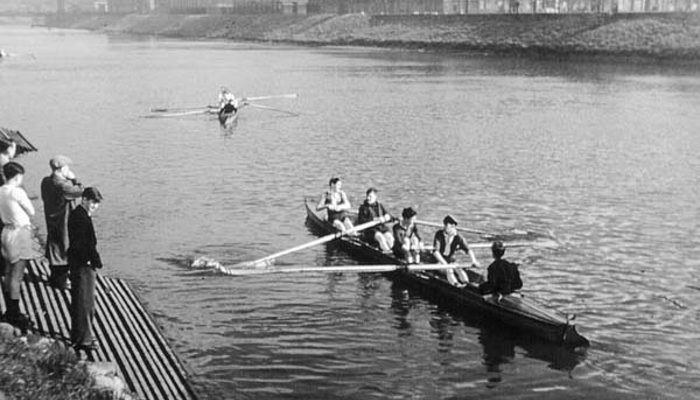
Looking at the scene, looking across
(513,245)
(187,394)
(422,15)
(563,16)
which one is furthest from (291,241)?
(422,15)

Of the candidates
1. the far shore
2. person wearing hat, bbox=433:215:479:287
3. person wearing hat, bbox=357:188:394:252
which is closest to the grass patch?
person wearing hat, bbox=433:215:479:287

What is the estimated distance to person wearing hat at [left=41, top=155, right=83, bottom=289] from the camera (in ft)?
64.2

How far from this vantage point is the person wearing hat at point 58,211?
19.6 metres

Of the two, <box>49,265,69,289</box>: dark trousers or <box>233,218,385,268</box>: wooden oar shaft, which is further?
<box>233,218,385,268</box>: wooden oar shaft

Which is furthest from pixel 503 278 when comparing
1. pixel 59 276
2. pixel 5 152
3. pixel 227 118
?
pixel 227 118

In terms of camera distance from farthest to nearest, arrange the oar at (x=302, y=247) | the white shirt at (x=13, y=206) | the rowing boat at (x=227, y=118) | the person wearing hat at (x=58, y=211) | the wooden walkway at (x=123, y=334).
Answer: the rowing boat at (x=227, y=118) → the oar at (x=302, y=247) → the person wearing hat at (x=58, y=211) → the white shirt at (x=13, y=206) → the wooden walkway at (x=123, y=334)

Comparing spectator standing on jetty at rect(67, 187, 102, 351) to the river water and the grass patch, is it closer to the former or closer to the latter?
the grass patch

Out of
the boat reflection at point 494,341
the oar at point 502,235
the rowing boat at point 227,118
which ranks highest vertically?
the rowing boat at point 227,118

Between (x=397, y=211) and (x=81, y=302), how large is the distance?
64.1 ft

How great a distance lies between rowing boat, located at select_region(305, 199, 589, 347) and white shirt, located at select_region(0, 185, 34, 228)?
11090 millimetres

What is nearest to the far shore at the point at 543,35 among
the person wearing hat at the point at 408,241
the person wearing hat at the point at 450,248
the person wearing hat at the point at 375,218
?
the person wearing hat at the point at 375,218

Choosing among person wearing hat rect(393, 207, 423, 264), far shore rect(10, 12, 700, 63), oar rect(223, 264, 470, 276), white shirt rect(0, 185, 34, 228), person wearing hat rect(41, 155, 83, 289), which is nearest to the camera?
white shirt rect(0, 185, 34, 228)

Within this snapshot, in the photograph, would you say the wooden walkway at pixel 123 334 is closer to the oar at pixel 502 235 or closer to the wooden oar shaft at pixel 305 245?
the wooden oar shaft at pixel 305 245

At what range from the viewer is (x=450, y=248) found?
79.6ft
